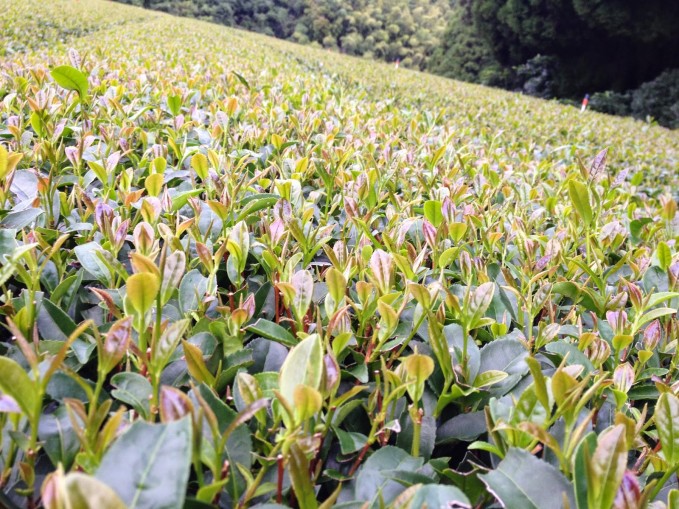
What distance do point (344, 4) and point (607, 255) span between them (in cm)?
4163

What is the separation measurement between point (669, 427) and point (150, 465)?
2.02 ft

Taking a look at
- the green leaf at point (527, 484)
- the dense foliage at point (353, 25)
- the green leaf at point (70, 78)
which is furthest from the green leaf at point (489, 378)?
the dense foliage at point (353, 25)

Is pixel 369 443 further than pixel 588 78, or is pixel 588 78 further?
pixel 588 78

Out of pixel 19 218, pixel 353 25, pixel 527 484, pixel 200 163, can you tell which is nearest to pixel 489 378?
pixel 527 484

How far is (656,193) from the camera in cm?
380

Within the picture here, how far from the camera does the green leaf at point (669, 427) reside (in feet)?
2.03

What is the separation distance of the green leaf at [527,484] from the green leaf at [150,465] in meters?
0.35

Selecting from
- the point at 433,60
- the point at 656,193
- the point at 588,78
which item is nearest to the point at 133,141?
the point at 656,193

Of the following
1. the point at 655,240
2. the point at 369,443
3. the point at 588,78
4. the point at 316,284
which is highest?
the point at 588,78

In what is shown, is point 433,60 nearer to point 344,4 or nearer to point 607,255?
point 344,4

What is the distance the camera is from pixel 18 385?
0.51m

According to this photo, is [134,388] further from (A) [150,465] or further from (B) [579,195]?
(B) [579,195]

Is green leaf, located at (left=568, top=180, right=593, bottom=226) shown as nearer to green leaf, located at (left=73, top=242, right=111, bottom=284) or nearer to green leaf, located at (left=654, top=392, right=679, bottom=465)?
green leaf, located at (left=654, top=392, right=679, bottom=465)

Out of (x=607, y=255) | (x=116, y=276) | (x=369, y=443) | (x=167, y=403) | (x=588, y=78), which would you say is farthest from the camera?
(x=588, y=78)
